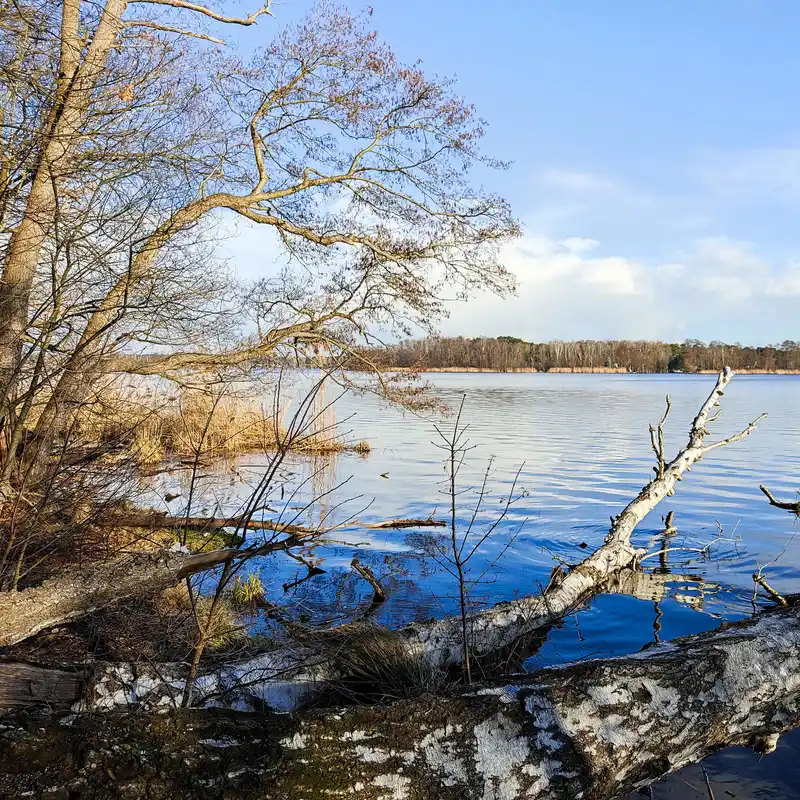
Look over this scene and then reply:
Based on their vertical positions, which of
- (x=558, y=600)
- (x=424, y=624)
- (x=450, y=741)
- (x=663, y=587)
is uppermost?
(x=450, y=741)

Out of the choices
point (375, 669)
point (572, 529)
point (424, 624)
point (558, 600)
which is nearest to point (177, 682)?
point (375, 669)

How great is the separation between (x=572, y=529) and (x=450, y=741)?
7.90 m

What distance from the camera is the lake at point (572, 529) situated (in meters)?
6.04

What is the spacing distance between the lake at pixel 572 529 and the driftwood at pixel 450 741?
0.79 metres

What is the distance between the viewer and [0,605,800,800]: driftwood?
2031 mm

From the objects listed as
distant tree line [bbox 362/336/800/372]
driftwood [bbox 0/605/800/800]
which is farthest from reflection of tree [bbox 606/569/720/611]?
distant tree line [bbox 362/336/800/372]

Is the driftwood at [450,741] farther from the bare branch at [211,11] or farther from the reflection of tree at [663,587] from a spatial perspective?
the bare branch at [211,11]

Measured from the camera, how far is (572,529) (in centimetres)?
990

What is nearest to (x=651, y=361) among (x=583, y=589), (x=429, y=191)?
(x=429, y=191)

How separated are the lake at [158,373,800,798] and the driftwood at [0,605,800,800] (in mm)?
792

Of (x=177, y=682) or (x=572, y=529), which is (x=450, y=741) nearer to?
(x=177, y=682)

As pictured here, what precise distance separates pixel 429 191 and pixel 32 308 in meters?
7.52

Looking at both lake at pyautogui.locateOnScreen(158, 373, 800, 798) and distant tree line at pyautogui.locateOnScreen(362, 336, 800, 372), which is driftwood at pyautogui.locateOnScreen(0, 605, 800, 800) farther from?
distant tree line at pyautogui.locateOnScreen(362, 336, 800, 372)

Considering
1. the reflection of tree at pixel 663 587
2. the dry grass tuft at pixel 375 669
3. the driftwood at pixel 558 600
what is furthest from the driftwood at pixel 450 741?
the reflection of tree at pixel 663 587
